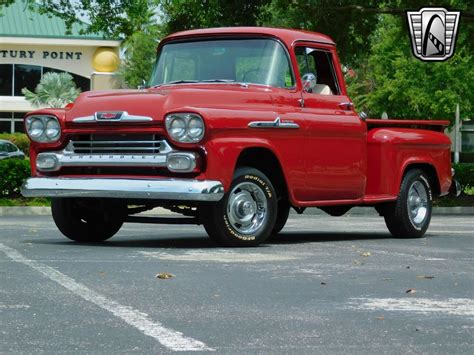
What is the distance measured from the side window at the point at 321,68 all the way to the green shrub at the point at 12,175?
12638 millimetres

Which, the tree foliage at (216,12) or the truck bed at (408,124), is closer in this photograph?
the truck bed at (408,124)

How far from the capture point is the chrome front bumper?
38.0 ft

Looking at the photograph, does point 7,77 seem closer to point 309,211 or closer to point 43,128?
point 309,211

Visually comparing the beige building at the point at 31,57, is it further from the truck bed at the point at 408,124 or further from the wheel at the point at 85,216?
the wheel at the point at 85,216

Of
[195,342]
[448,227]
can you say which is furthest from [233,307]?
[448,227]

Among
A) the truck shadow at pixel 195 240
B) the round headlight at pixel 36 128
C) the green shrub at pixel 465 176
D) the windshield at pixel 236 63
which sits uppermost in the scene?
the windshield at pixel 236 63

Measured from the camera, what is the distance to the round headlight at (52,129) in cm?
1245

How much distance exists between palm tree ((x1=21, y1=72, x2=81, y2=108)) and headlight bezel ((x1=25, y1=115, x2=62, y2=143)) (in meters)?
59.6

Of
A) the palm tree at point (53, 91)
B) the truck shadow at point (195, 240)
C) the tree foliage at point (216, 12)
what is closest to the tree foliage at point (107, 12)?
the tree foliage at point (216, 12)

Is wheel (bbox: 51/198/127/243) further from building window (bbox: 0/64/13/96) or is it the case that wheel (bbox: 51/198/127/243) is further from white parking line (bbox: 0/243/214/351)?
building window (bbox: 0/64/13/96)

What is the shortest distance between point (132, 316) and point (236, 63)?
6.05m

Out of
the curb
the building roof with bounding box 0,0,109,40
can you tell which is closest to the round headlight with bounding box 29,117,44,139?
the curb

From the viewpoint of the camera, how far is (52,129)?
1250cm

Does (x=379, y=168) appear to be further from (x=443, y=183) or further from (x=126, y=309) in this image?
(x=126, y=309)
